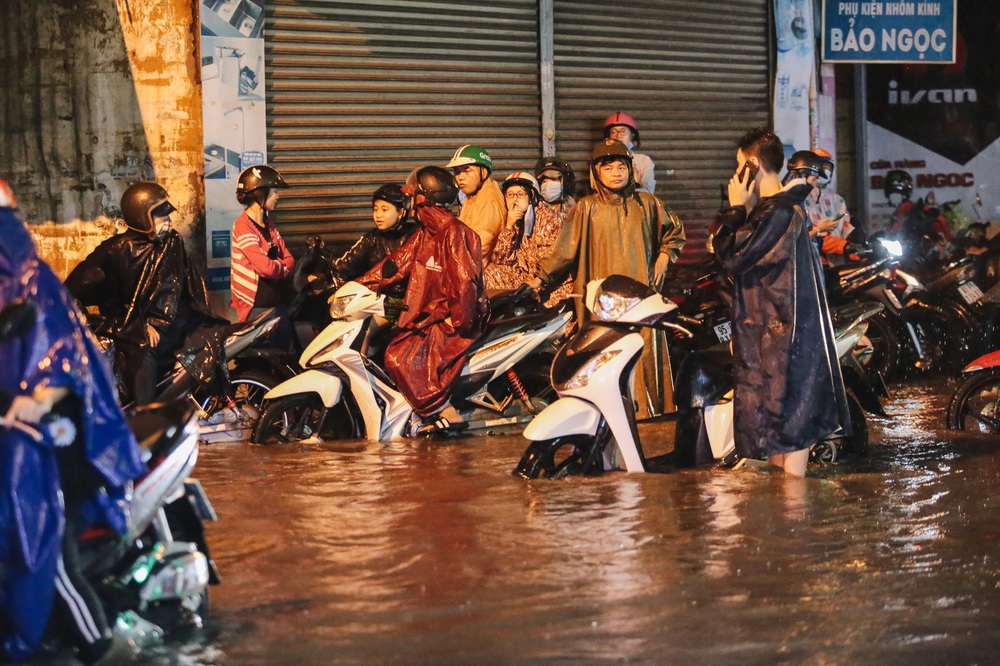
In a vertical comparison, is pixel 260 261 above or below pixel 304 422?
above

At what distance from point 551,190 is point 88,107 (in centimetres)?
346

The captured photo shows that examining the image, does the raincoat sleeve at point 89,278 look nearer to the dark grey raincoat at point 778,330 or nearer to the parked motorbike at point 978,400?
the dark grey raincoat at point 778,330

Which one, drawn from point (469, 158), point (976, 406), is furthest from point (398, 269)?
point (976, 406)

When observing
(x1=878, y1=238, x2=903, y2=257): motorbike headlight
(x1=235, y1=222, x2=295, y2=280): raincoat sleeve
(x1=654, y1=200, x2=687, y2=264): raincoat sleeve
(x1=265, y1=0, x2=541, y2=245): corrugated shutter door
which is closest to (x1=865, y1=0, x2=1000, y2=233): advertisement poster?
(x1=878, y1=238, x2=903, y2=257): motorbike headlight

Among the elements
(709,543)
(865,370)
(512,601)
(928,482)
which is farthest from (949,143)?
(512,601)

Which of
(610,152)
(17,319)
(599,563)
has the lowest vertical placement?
(599,563)

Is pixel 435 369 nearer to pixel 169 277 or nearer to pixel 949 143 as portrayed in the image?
pixel 169 277

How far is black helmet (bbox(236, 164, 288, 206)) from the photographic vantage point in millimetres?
9219

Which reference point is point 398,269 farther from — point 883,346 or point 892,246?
point 892,246

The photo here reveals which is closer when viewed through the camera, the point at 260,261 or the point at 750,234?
the point at 750,234

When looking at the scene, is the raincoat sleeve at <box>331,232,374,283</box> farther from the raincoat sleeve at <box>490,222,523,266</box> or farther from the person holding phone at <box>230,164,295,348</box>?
the raincoat sleeve at <box>490,222,523,266</box>

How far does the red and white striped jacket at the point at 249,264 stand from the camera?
9.20 meters

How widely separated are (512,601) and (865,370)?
13.1ft

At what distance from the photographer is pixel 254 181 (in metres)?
9.22
